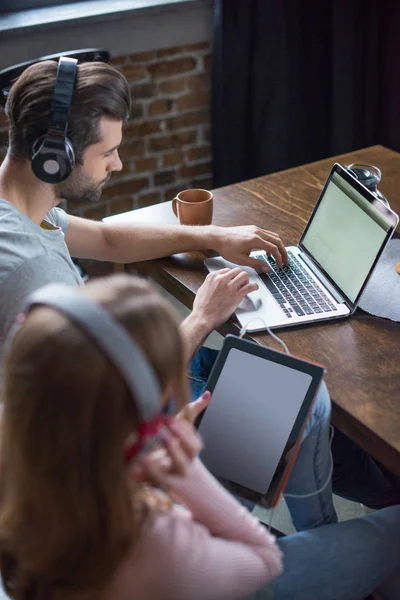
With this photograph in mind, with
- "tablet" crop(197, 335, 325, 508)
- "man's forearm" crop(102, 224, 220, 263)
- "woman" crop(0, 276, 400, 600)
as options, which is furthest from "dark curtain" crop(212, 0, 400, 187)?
"woman" crop(0, 276, 400, 600)

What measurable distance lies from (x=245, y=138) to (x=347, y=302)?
162 cm

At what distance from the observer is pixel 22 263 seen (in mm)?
1329

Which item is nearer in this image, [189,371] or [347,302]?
[347,302]

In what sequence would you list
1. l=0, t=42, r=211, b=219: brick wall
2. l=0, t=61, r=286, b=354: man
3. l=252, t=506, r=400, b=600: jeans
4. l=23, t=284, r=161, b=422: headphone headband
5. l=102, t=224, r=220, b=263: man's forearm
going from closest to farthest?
l=23, t=284, r=161, b=422: headphone headband → l=252, t=506, r=400, b=600: jeans → l=0, t=61, r=286, b=354: man → l=102, t=224, r=220, b=263: man's forearm → l=0, t=42, r=211, b=219: brick wall

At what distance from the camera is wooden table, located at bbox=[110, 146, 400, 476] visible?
118cm

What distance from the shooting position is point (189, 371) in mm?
1581

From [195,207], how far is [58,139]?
392 millimetres

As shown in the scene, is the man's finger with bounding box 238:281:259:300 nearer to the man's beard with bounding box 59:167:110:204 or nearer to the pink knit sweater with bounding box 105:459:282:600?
the man's beard with bounding box 59:167:110:204

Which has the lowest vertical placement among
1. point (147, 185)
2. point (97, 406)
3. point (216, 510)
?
point (147, 185)

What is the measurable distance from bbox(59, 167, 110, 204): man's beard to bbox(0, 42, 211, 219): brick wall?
3.83ft

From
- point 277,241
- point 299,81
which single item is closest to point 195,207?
point 277,241

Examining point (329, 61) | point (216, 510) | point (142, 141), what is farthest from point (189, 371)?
point (329, 61)

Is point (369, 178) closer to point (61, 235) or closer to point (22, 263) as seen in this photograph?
point (61, 235)

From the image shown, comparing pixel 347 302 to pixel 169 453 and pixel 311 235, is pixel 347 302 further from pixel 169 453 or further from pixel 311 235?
pixel 169 453
